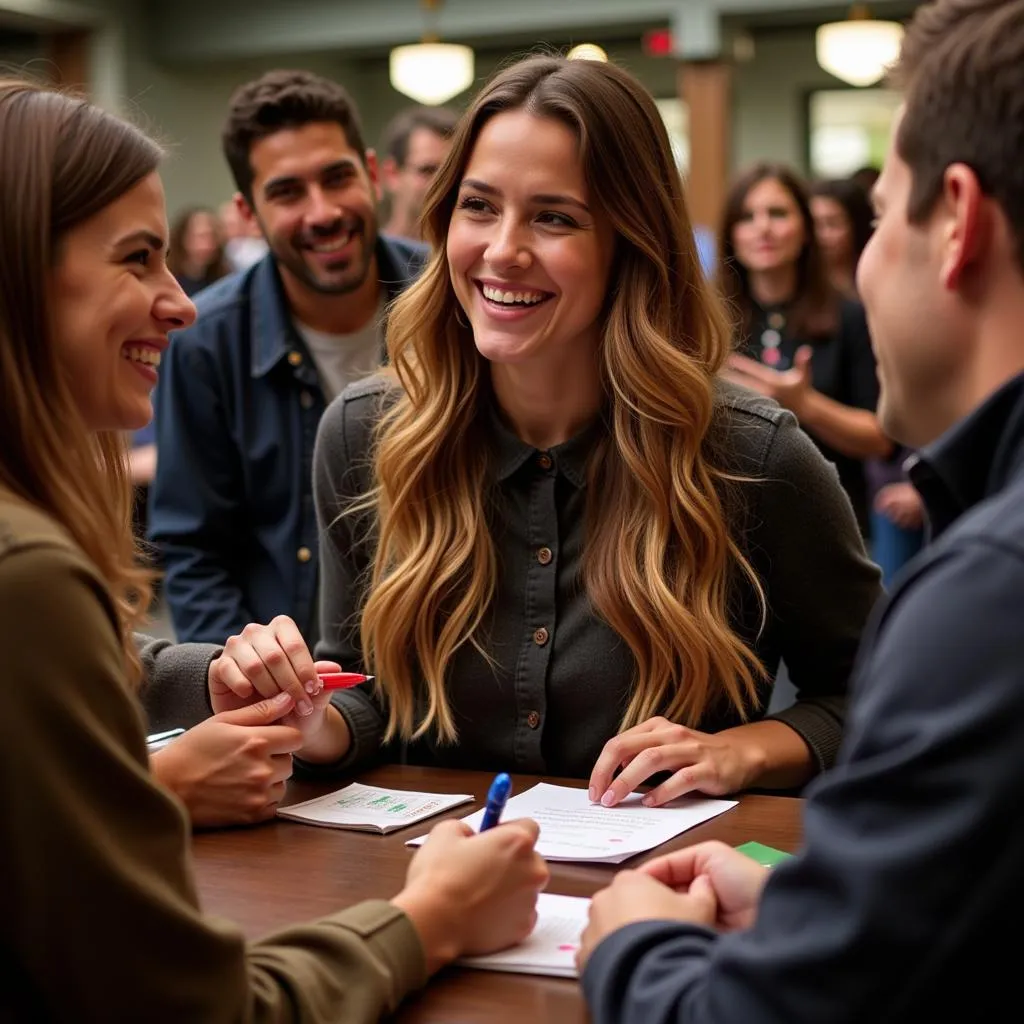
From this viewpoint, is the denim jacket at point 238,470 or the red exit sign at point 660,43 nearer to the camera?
the denim jacket at point 238,470

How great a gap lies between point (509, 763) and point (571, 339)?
0.66m

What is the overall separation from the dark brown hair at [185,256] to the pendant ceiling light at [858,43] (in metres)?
4.26

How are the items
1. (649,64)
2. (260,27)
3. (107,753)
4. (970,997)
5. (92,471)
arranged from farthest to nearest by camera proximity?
1. (649,64)
2. (260,27)
3. (92,471)
4. (107,753)
5. (970,997)

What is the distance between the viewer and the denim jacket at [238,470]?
10.8 feet

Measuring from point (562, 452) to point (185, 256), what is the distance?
6.84m

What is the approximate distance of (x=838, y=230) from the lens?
5715mm

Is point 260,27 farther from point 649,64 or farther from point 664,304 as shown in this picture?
point 664,304

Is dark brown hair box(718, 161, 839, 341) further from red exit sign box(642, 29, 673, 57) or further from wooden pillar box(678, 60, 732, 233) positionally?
red exit sign box(642, 29, 673, 57)

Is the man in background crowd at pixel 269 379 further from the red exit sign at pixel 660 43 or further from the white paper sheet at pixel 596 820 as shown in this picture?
the red exit sign at pixel 660 43

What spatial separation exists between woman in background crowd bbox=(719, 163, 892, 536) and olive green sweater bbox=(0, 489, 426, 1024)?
3.22 metres

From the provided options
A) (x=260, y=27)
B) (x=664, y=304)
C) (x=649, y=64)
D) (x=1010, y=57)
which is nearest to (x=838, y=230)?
(x=664, y=304)

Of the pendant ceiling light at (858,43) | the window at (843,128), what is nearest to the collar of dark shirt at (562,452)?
the pendant ceiling light at (858,43)

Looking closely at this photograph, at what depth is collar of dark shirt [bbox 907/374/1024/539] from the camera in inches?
41.8

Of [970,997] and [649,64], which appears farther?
[649,64]
